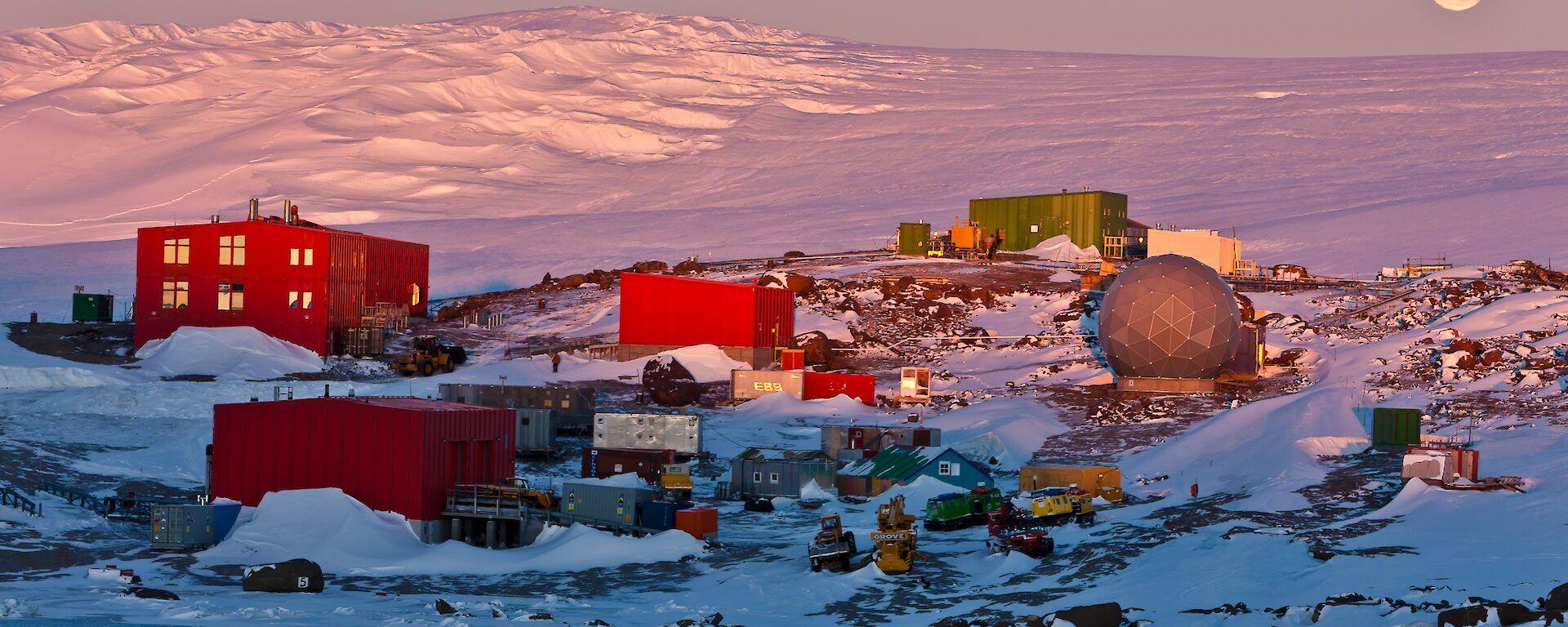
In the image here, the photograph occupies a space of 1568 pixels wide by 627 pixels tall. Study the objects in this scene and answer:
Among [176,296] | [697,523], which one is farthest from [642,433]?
[176,296]

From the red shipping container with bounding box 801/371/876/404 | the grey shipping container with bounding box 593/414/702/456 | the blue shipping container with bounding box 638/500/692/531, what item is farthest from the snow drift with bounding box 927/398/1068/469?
the blue shipping container with bounding box 638/500/692/531

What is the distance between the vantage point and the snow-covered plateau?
2908 cm

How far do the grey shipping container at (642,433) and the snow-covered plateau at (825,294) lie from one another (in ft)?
3.30

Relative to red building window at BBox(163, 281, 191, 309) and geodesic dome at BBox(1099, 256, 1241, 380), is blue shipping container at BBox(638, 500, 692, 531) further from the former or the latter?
red building window at BBox(163, 281, 191, 309)

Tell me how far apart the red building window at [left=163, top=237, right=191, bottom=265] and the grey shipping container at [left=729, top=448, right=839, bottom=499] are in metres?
27.9

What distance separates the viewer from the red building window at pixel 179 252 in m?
61.3

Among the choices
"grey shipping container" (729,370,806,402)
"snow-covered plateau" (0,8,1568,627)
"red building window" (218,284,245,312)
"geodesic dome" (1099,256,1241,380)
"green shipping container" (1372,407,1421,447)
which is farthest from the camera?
"red building window" (218,284,245,312)

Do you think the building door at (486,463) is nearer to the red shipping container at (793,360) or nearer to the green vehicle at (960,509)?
the green vehicle at (960,509)

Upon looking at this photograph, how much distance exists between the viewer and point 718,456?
46.9 m

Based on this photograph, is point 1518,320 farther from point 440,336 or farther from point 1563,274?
point 440,336

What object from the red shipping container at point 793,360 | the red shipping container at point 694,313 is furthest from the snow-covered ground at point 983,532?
the red shipping container at point 694,313

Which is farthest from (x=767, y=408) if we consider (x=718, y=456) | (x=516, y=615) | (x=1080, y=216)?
(x=1080, y=216)

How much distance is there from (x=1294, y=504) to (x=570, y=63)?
137246 millimetres

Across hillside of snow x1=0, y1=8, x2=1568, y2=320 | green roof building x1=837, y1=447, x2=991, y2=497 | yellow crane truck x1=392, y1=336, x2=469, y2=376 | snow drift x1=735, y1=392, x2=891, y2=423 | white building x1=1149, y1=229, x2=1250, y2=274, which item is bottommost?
green roof building x1=837, y1=447, x2=991, y2=497
